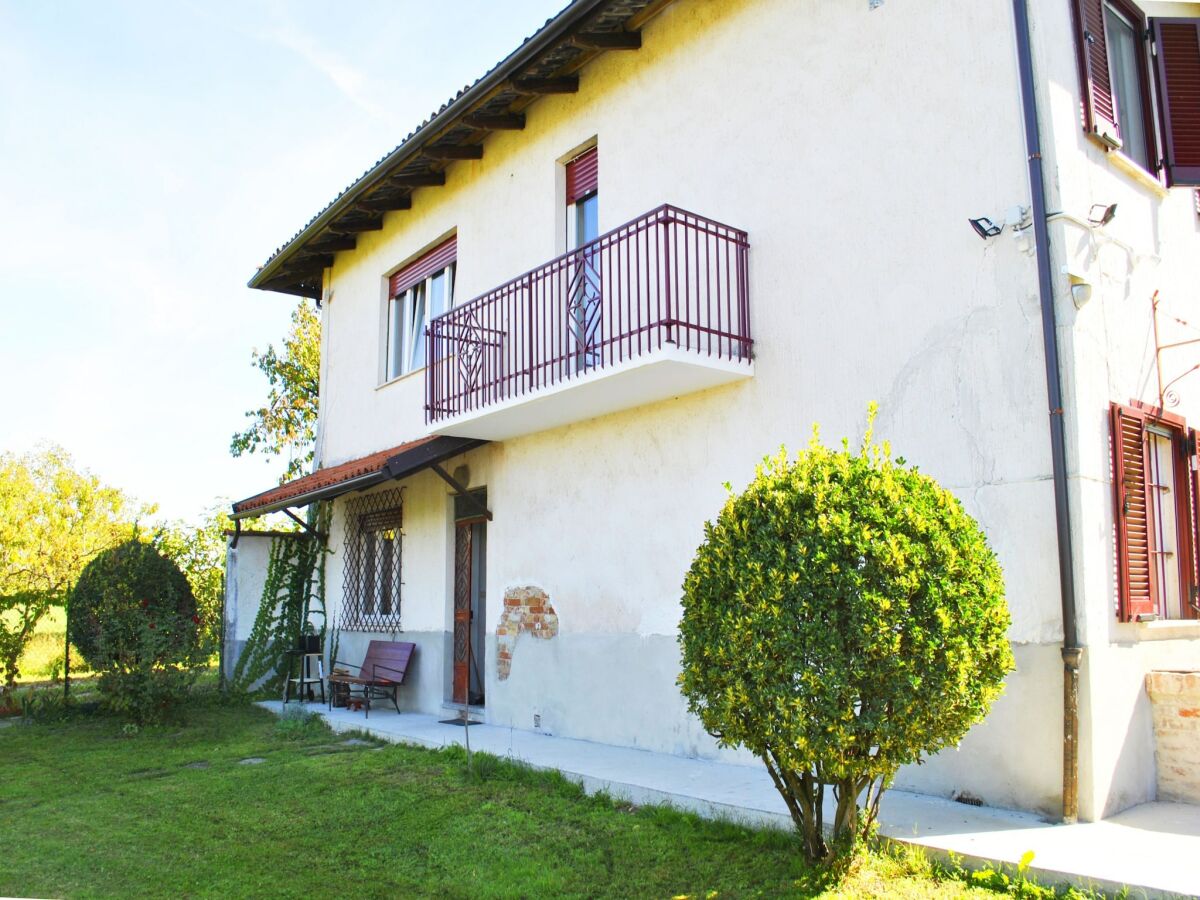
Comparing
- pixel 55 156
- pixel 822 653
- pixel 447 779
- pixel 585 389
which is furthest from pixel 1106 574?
pixel 55 156

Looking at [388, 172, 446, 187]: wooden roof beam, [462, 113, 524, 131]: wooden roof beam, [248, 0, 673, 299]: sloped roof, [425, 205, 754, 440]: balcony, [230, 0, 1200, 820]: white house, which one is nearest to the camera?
[230, 0, 1200, 820]: white house

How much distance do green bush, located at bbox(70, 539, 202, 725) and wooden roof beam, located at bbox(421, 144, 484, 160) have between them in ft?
20.9

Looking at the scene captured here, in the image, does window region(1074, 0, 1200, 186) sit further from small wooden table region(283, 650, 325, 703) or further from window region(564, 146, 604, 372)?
small wooden table region(283, 650, 325, 703)

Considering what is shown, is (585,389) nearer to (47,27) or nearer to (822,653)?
(822,653)

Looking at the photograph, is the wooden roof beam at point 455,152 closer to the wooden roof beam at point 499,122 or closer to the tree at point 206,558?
the wooden roof beam at point 499,122

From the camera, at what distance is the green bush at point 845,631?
13.9ft

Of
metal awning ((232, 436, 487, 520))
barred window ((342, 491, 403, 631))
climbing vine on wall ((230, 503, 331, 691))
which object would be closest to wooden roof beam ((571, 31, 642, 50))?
metal awning ((232, 436, 487, 520))

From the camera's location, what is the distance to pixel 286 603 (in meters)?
14.6

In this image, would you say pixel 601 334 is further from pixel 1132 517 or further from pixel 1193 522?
pixel 1193 522

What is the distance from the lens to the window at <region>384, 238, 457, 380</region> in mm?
12297

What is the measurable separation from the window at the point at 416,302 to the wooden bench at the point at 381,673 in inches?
148

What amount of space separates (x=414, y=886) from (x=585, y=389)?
432 centimetres

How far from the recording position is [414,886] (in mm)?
5098

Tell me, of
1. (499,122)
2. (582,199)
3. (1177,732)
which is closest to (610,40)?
(582,199)
